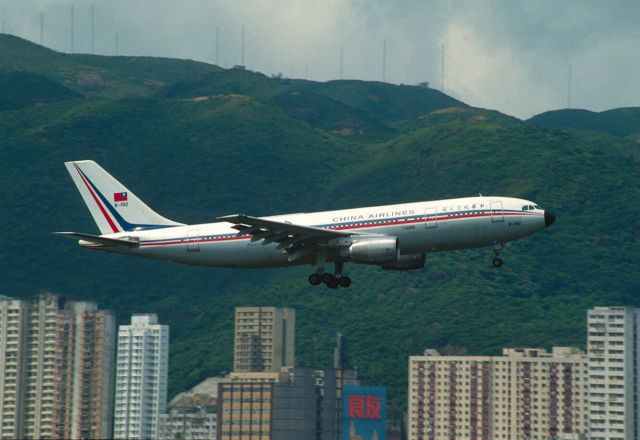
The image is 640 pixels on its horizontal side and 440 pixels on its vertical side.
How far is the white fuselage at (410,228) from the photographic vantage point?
8906 cm

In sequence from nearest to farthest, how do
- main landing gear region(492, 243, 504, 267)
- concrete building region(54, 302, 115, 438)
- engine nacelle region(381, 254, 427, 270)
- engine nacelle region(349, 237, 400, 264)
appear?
engine nacelle region(349, 237, 400, 264), main landing gear region(492, 243, 504, 267), engine nacelle region(381, 254, 427, 270), concrete building region(54, 302, 115, 438)

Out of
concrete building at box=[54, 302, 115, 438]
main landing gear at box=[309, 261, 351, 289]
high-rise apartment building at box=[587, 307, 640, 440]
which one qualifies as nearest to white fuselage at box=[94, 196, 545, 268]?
main landing gear at box=[309, 261, 351, 289]

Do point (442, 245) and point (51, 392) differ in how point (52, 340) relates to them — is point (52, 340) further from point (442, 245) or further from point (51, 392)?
point (442, 245)

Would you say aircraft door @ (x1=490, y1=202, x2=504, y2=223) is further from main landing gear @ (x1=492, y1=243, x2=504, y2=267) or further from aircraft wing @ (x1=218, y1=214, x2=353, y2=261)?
aircraft wing @ (x1=218, y1=214, x2=353, y2=261)

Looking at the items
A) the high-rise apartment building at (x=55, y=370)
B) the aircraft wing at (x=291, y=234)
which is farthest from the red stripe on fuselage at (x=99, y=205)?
the high-rise apartment building at (x=55, y=370)

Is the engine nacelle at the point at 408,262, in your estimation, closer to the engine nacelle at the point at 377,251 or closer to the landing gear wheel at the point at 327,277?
the engine nacelle at the point at 377,251

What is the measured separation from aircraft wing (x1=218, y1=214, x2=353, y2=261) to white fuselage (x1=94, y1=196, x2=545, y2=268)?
0.74 metres

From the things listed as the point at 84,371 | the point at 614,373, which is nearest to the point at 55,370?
the point at 84,371

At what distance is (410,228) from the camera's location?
294ft

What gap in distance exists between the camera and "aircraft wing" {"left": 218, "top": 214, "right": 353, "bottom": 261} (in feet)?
292

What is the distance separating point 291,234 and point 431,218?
28.6ft

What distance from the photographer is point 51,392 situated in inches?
6668

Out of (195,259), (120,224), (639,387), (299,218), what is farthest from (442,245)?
(639,387)

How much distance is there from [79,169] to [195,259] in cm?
1198
